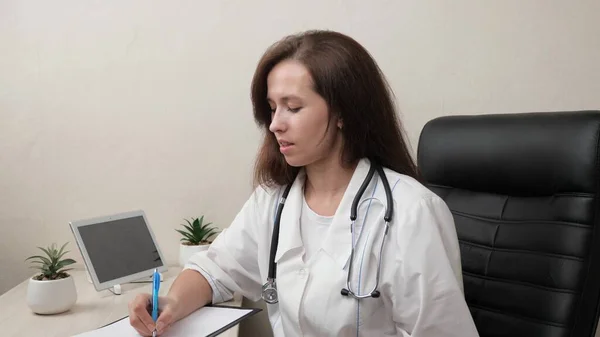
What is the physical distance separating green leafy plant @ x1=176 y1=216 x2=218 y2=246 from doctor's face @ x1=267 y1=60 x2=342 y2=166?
0.67 m

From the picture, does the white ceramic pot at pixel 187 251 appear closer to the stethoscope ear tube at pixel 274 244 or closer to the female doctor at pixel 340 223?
the female doctor at pixel 340 223

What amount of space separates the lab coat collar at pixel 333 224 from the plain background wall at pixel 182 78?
0.62 m

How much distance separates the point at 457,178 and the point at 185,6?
3.27 ft

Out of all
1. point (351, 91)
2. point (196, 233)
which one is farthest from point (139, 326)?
point (196, 233)

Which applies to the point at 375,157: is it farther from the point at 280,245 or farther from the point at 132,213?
the point at 132,213

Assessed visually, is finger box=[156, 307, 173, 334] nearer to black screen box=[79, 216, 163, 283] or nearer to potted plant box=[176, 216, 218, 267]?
black screen box=[79, 216, 163, 283]

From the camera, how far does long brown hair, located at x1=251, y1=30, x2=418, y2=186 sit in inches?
47.6

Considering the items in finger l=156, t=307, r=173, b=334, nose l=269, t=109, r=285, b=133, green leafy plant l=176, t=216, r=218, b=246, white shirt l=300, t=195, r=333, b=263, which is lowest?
green leafy plant l=176, t=216, r=218, b=246

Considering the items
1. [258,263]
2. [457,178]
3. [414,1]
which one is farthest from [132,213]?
[414,1]

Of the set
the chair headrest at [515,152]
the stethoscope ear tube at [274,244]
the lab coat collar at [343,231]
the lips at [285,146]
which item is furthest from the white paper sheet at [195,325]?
the chair headrest at [515,152]

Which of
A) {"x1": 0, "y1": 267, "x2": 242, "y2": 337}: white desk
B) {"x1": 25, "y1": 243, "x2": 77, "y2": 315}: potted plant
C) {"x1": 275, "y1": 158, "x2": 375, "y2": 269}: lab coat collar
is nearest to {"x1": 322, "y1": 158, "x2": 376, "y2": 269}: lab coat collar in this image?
{"x1": 275, "y1": 158, "x2": 375, "y2": 269}: lab coat collar

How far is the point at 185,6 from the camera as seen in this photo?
1890mm

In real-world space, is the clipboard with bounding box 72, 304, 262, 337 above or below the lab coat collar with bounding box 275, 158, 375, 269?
below

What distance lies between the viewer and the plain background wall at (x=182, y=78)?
1.88 metres
